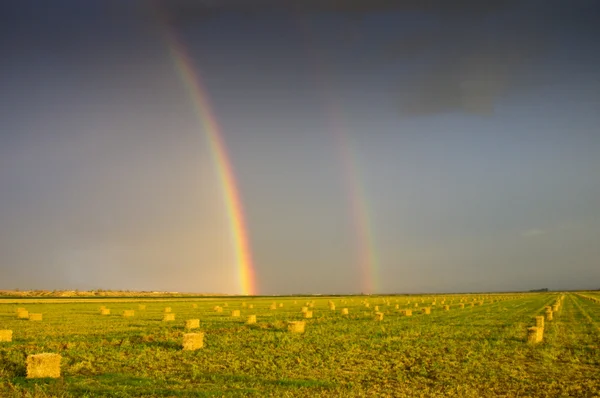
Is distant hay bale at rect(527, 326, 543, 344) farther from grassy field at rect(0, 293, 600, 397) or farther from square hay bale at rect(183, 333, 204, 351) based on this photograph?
square hay bale at rect(183, 333, 204, 351)

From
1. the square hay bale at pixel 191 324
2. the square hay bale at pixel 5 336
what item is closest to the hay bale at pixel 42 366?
the square hay bale at pixel 5 336

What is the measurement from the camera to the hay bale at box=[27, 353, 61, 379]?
15070mm

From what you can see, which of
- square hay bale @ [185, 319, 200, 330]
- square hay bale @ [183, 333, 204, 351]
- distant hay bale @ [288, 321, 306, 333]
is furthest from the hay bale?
square hay bale @ [185, 319, 200, 330]

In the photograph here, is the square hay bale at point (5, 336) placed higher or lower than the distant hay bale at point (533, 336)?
higher

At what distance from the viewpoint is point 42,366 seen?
1515cm

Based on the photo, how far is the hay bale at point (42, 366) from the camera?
1507 centimetres

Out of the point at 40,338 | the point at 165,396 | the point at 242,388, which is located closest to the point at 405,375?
the point at 242,388

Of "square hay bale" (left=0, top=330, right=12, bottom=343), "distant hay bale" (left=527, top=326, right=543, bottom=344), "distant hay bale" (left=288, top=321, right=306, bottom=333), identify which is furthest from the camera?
"distant hay bale" (left=288, top=321, right=306, bottom=333)

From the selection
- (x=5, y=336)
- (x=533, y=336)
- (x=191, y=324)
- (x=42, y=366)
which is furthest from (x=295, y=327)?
(x=42, y=366)

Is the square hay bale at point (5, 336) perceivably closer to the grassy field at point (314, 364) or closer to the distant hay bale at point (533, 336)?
the grassy field at point (314, 364)

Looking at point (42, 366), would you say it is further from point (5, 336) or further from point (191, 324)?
point (191, 324)

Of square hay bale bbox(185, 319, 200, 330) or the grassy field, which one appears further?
square hay bale bbox(185, 319, 200, 330)

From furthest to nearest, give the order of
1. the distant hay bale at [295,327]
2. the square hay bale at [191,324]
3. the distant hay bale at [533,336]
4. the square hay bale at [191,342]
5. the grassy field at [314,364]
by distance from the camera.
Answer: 1. the square hay bale at [191,324]
2. the distant hay bale at [295,327]
3. the distant hay bale at [533,336]
4. the square hay bale at [191,342]
5. the grassy field at [314,364]

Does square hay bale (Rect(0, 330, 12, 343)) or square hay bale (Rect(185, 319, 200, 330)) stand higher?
square hay bale (Rect(0, 330, 12, 343))
